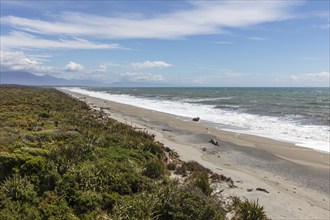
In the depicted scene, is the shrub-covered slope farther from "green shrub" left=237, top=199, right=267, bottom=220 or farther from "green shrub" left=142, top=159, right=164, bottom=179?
"green shrub" left=237, top=199, right=267, bottom=220

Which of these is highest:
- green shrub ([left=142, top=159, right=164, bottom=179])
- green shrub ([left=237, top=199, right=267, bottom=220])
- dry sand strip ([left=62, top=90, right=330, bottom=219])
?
green shrub ([left=142, top=159, right=164, bottom=179])

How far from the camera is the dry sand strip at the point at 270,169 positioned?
30.2 feet

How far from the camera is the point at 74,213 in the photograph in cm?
699

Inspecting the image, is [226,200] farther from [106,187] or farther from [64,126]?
[64,126]

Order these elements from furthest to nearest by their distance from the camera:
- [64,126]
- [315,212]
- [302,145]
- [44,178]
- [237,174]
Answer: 1. [302,145]
2. [64,126]
3. [237,174]
4. [315,212]
5. [44,178]

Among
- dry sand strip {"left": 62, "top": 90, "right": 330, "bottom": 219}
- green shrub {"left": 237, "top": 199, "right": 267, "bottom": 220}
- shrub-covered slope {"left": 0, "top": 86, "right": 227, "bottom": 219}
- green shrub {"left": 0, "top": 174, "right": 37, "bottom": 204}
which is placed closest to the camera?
shrub-covered slope {"left": 0, "top": 86, "right": 227, "bottom": 219}

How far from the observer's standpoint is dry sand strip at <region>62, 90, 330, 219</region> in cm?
920

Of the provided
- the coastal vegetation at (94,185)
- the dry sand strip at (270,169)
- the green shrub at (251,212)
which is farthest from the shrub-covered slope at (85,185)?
the dry sand strip at (270,169)

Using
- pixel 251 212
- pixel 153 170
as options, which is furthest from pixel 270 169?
pixel 251 212

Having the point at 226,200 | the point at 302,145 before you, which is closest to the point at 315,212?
the point at 226,200

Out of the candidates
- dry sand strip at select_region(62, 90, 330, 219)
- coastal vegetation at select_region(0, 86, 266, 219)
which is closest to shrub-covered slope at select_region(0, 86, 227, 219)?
coastal vegetation at select_region(0, 86, 266, 219)

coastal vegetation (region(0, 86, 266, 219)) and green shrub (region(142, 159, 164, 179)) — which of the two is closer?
coastal vegetation (region(0, 86, 266, 219))

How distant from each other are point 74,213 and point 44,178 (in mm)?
1511

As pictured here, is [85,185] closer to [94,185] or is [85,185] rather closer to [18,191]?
[94,185]
